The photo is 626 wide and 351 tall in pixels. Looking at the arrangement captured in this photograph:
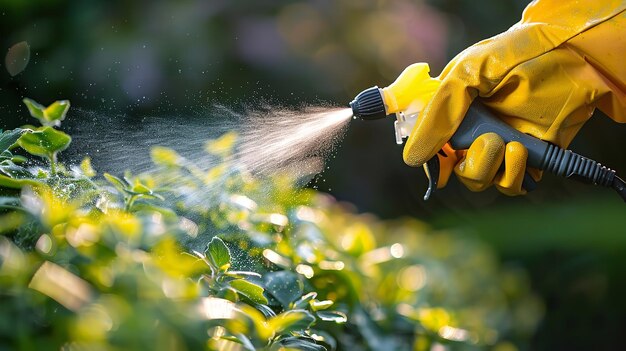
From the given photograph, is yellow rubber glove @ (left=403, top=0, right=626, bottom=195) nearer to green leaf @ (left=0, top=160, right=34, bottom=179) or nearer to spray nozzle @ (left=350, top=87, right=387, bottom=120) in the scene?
spray nozzle @ (left=350, top=87, right=387, bottom=120)

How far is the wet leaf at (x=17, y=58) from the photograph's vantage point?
3.64 meters

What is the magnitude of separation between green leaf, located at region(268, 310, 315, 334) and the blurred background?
90.7 inches

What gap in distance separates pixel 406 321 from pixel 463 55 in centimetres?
54

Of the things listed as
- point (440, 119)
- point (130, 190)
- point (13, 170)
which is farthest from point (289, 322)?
A: point (440, 119)

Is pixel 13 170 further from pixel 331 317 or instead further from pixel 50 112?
pixel 331 317

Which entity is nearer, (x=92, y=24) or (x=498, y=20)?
(x=92, y=24)

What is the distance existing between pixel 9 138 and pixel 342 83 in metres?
3.63

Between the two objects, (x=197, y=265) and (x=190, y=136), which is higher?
(x=197, y=265)

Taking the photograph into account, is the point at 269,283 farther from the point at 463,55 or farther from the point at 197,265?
the point at 463,55

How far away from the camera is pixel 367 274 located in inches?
65.1

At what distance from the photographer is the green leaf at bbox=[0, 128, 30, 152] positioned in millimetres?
1239

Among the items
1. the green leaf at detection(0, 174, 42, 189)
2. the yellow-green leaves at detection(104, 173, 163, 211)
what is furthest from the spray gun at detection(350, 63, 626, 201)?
the green leaf at detection(0, 174, 42, 189)

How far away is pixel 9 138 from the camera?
1.25 metres

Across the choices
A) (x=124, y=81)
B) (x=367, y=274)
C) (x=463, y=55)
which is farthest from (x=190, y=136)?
(x=124, y=81)
